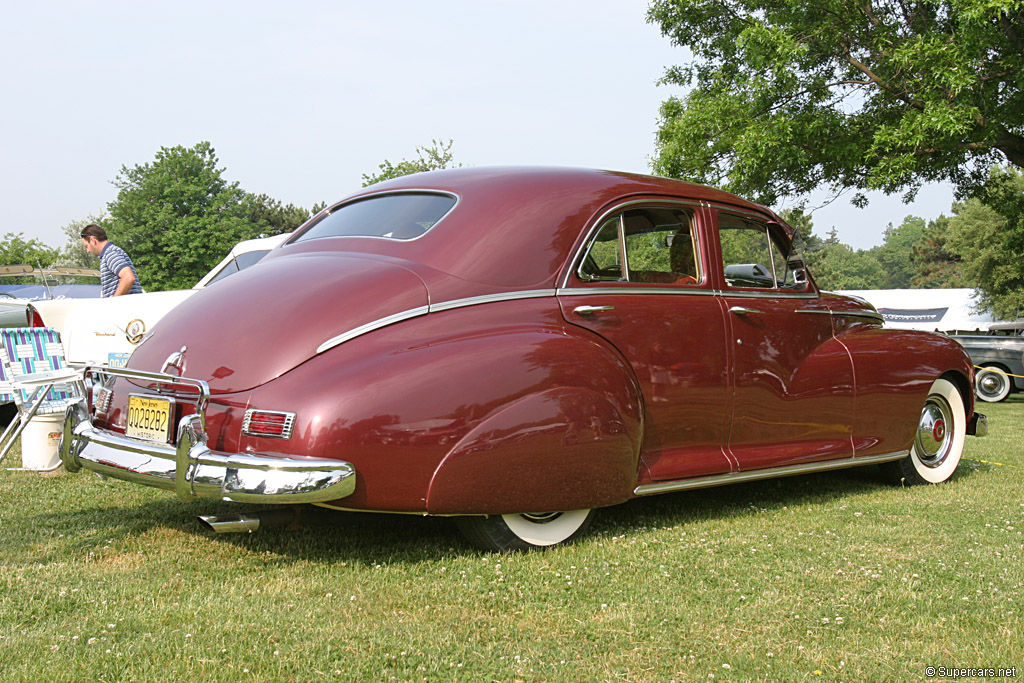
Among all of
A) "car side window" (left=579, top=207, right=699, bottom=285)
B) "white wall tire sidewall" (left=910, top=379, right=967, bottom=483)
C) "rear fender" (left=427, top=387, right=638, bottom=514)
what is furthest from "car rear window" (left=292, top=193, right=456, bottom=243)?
"white wall tire sidewall" (left=910, top=379, right=967, bottom=483)

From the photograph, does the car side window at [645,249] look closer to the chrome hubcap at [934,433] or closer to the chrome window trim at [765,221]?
the chrome window trim at [765,221]

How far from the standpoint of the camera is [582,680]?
8.66 feet

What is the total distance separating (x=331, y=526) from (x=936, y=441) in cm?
424

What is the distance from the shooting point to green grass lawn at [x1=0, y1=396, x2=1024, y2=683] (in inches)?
108

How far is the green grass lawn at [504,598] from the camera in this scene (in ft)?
8.96

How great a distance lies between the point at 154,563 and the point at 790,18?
16037 mm

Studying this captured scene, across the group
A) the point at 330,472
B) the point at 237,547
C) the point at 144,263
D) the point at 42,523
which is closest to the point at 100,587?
the point at 237,547

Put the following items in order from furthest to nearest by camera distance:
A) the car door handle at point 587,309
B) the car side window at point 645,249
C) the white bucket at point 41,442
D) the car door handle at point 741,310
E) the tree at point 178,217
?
1. the tree at point 178,217
2. the white bucket at point 41,442
3. the car door handle at point 741,310
4. the car side window at point 645,249
5. the car door handle at point 587,309

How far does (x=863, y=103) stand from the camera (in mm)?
16766

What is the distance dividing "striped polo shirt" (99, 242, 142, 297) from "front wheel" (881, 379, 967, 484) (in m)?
6.71

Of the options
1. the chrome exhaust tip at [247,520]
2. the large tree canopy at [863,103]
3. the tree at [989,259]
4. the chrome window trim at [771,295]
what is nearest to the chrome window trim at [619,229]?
the chrome window trim at [771,295]

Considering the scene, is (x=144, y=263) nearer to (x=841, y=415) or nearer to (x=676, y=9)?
(x=676, y=9)

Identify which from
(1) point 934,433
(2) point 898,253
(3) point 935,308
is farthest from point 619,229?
(2) point 898,253

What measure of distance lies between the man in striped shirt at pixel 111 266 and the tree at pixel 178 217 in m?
50.9
